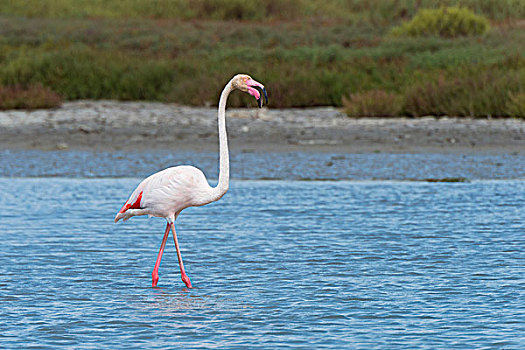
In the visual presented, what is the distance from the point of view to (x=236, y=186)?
13.3 m

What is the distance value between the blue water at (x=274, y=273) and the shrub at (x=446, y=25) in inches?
1090

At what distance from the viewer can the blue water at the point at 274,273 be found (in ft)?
19.8

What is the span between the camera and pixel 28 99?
21.3 metres

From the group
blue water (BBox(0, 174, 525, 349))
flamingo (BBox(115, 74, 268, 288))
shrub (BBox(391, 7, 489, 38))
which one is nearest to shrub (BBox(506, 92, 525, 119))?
blue water (BBox(0, 174, 525, 349))

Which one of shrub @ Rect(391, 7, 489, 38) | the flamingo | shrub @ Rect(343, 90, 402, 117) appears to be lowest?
shrub @ Rect(343, 90, 402, 117)

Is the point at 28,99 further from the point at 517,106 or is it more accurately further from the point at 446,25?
the point at 446,25

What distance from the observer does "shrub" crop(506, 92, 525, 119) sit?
1920 centimetres

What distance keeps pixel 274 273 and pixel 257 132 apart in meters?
10.9

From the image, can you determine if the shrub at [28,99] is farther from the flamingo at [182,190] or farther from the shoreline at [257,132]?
the flamingo at [182,190]

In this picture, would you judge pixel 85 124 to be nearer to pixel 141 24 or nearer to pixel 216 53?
pixel 216 53

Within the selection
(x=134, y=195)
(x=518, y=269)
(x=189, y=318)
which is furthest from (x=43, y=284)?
(x=518, y=269)

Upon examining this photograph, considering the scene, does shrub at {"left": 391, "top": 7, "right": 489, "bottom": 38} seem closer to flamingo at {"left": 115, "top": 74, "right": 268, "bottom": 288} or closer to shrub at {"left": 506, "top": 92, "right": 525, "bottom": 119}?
shrub at {"left": 506, "top": 92, "right": 525, "bottom": 119}

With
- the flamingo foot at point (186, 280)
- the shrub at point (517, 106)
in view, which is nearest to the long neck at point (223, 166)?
the flamingo foot at point (186, 280)

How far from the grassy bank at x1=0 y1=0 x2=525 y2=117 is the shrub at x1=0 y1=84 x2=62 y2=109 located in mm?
1283
